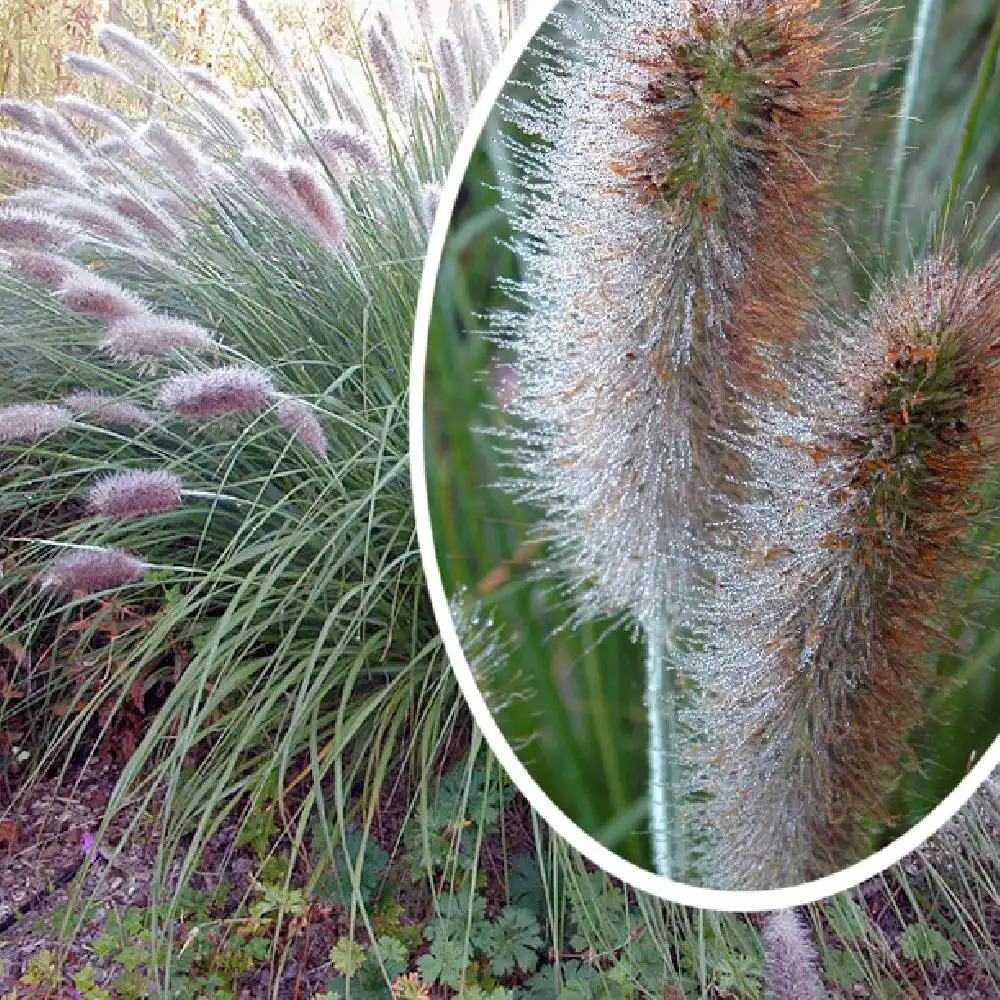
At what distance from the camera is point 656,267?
639 millimetres

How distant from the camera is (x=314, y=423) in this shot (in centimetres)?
132

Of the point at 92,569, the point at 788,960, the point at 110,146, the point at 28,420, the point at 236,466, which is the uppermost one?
the point at 110,146

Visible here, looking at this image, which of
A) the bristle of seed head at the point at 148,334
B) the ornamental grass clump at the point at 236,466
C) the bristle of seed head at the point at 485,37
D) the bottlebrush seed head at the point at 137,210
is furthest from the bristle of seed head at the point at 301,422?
the bristle of seed head at the point at 485,37

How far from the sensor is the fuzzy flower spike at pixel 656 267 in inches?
23.3

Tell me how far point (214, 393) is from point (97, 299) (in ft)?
0.91

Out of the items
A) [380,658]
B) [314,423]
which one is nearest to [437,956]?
[380,658]

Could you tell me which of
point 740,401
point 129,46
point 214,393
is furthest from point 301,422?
point 129,46

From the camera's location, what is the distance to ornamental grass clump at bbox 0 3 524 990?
147cm

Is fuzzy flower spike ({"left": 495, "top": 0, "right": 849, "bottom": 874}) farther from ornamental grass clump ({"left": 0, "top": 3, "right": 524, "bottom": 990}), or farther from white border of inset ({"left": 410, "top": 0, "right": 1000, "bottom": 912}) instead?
ornamental grass clump ({"left": 0, "top": 3, "right": 524, "bottom": 990})

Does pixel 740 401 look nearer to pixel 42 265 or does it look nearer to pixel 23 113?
pixel 42 265

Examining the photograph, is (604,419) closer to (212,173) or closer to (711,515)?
(711,515)

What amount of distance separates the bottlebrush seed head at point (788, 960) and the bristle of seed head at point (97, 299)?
3.49ft

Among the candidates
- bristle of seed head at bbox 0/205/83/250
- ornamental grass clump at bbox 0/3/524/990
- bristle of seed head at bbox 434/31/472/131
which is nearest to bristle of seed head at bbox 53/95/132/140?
ornamental grass clump at bbox 0/3/524/990

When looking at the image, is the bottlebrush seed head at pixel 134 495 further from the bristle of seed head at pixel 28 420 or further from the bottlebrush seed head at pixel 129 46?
the bottlebrush seed head at pixel 129 46
